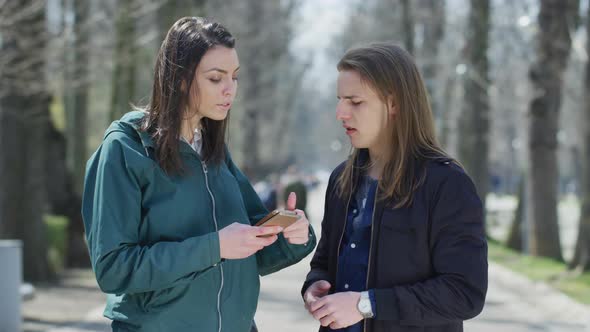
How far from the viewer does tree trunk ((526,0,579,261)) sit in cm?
1469

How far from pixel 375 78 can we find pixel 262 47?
3895cm

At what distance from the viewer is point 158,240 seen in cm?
263

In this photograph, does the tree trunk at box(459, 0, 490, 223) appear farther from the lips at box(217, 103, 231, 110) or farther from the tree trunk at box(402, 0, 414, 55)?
the lips at box(217, 103, 231, 110)

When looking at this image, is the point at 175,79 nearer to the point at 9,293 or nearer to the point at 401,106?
the point at 401,106

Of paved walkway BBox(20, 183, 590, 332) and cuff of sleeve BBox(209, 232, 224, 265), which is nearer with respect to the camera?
cuff of sleeve BBox(209, 232, 224, 265)

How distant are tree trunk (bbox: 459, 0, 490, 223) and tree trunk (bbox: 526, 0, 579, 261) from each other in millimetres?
6067

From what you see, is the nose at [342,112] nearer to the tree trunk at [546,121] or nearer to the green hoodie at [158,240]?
the green hoodie at [158,240]

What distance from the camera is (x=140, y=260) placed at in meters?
2.50

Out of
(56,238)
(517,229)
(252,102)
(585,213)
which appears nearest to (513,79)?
(252,102)

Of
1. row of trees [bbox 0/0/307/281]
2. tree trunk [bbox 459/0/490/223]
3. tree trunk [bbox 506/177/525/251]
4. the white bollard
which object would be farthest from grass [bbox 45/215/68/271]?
tree trunk [bbox 459/0/490/223]

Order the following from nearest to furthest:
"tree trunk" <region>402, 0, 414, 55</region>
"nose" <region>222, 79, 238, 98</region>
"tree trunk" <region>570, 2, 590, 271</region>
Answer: "nose" <region>222, 79, 238, 98</region>, "tree trunk" <region>570, 2, 590, 271</region>, "tree trunk" <region>402, 0, 414, 55</region>

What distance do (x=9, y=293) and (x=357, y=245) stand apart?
600cm

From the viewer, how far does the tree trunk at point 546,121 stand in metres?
14.7

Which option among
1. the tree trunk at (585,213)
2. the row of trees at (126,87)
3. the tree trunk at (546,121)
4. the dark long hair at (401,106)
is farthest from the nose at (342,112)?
the tree trunk at (546,121)
